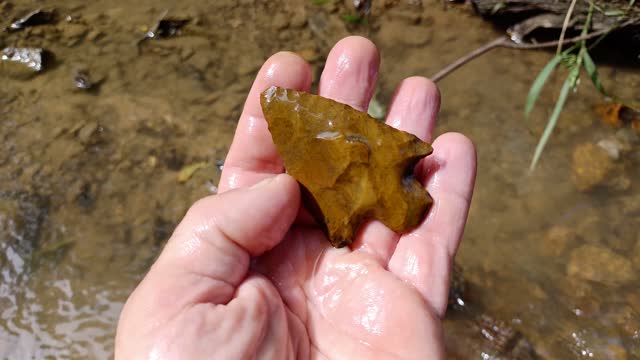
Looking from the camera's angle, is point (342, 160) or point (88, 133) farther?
point (88, 133)

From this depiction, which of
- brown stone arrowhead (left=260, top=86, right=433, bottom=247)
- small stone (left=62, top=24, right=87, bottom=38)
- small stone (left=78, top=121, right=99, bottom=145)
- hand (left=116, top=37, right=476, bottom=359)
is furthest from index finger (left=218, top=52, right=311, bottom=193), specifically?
small stone (left=62, top=24, right=87, bottom=38)

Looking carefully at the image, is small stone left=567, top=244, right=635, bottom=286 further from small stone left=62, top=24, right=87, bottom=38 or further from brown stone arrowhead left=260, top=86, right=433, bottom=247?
small stone left=62, top=24, right=87, bottom=38

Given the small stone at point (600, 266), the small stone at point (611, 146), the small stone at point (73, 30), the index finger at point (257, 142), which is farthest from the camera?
the small stone at point (73, 30)

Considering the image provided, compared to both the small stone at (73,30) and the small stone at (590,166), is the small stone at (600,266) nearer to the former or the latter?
the small stone at (590,166)

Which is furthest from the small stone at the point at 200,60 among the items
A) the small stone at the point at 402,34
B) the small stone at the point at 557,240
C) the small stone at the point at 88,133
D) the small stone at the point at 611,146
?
the small stone at the point at 611,146

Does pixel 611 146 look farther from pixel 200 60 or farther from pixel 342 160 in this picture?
pixel 200 60

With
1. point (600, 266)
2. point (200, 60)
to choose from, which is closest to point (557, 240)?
point (600, 266)
